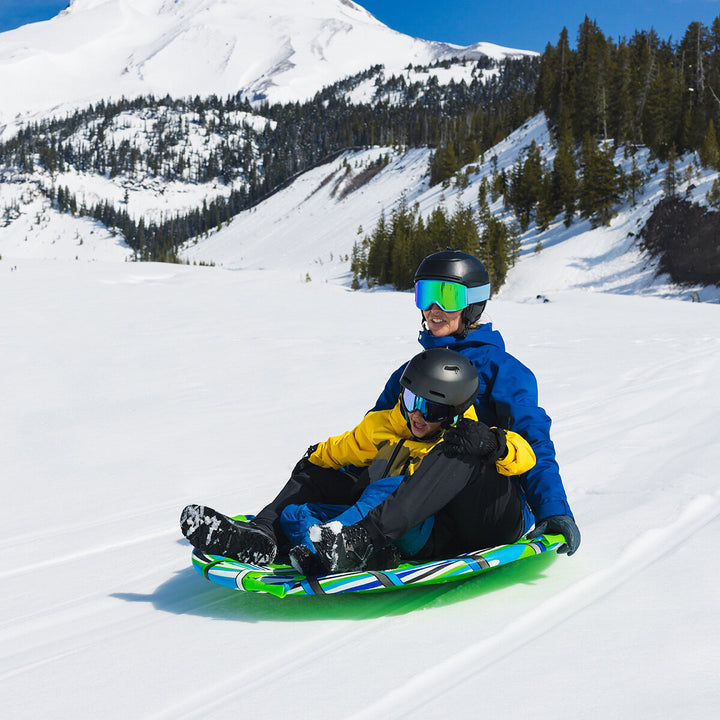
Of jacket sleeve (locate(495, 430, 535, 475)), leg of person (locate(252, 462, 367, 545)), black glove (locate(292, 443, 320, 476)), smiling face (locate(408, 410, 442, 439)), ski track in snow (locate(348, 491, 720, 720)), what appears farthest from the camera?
black glove (locate(292, 443, 320, 476))

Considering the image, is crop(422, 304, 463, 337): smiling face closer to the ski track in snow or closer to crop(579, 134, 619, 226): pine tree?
the ski track in snow

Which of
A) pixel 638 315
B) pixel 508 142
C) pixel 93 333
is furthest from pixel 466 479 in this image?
pixel 508 142

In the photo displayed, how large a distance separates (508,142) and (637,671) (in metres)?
71.0

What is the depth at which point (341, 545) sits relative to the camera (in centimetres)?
283

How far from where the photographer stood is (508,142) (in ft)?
223

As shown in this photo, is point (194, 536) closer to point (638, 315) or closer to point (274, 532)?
point (274, 532)

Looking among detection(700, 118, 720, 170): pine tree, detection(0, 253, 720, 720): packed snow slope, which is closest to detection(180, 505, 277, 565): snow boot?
detection(0, 253, 720, 720): packed snow slope

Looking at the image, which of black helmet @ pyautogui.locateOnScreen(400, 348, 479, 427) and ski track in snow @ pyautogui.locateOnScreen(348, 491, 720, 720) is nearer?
ski track in snow @ pyautogui.locateOnScreen(348, 491, 720, 720)

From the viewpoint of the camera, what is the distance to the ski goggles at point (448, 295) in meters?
3.86

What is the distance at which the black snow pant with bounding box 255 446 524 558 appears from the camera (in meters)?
2.90

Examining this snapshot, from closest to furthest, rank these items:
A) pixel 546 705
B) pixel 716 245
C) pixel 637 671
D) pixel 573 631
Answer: pixel 546 705, pixel 637 671, pixel 573 631, pixel 716 245

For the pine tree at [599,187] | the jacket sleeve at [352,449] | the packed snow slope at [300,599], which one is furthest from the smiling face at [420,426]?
the pine tree at [599,187]

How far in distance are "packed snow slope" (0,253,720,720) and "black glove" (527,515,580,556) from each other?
192mm

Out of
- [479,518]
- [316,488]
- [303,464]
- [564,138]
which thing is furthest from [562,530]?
[564,138]
